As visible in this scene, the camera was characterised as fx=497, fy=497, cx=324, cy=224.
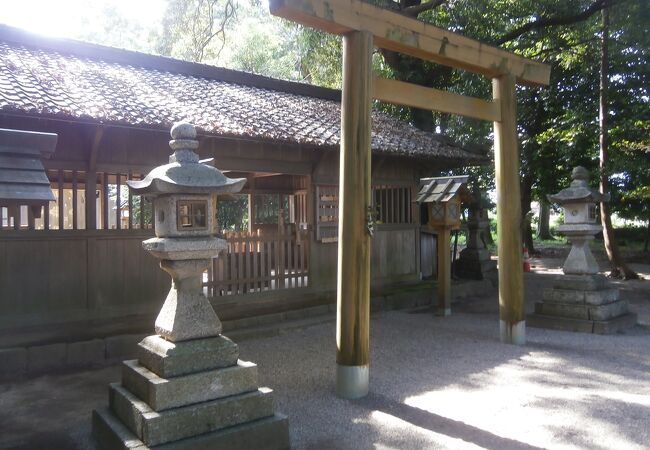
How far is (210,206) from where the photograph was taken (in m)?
4.07

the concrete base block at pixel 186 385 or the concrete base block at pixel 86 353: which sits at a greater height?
the concrete base block at pixel 186 385

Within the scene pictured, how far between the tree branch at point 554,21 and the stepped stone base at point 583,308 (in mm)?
8747

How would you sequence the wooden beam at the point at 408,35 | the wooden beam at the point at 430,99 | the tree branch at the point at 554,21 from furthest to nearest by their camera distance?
the tree branch at the point at 554,21, the wooden beam at the point at 430,99, the wooden beam at the point at 408,35

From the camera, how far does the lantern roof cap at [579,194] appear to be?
8242mm

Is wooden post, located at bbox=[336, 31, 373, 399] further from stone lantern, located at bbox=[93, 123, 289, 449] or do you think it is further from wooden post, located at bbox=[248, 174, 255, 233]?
wooden post, located at bbox=[248, 174, 255, 233]

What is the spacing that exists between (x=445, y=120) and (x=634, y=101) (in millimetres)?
6547

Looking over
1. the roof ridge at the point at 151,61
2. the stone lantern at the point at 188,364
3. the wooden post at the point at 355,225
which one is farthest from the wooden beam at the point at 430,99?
the roof ridge at the point at 151,61

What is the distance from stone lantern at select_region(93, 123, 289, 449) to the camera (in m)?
3.57

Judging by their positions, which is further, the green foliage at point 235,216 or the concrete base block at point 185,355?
the green foliage at point 235,216

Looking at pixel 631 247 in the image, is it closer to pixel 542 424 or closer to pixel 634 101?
pixel 634 101

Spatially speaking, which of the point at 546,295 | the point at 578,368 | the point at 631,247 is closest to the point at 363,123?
the point at 578,368

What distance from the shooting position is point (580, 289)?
8.18 metres

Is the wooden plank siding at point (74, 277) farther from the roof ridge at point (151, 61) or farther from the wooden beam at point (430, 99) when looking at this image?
the wooden beam at point (430, 99)

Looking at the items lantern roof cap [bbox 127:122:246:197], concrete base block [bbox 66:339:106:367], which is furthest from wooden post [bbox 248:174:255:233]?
lantern roof cap [bbox 127:122:246:197]
